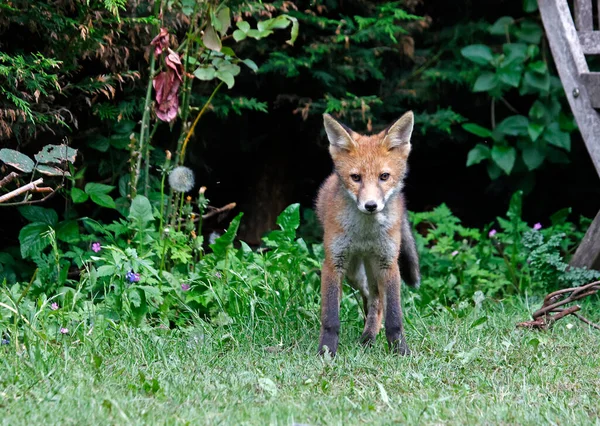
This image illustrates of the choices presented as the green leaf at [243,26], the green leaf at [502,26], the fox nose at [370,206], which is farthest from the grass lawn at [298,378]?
the green leaf at [502,26]

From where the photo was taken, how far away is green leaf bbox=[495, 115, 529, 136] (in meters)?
7.48

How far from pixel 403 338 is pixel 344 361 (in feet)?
1.91

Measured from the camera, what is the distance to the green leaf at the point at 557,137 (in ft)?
23.8

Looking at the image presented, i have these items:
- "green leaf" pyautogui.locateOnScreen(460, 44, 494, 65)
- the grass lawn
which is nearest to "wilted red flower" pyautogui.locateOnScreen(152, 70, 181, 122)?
the grass lawn

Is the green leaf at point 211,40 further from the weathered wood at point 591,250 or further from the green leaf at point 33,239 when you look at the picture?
the weathered wood at point 591,250

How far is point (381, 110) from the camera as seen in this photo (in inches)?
303

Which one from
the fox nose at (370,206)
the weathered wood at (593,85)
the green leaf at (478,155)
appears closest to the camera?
the fox nose at (370,206)

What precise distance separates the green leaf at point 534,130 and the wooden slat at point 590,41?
1.04 m

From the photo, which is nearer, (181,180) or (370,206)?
(370,206)

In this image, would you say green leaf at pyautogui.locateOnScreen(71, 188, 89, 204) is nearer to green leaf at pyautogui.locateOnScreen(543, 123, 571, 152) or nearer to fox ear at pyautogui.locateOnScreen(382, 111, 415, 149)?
fox ear at pyautogui.locateOnScreen(382, 111, 415, 149)

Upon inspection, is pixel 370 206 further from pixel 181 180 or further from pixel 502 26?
pixel 502 26

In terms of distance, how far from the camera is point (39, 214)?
5.90 m

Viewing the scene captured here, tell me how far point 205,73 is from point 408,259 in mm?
1990

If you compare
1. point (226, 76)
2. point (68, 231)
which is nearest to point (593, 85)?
point (226, 76)
